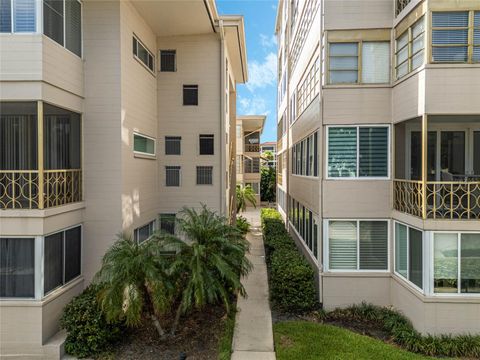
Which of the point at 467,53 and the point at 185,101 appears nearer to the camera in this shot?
the point at 467,53

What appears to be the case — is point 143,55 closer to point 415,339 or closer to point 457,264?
point 457,264

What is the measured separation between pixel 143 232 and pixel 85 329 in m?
4.46

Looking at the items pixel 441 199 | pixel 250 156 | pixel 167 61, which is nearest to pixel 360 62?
pixel 441 199

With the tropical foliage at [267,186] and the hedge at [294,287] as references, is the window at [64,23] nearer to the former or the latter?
the hedge at [294,287]

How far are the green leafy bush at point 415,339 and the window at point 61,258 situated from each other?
7.31 m

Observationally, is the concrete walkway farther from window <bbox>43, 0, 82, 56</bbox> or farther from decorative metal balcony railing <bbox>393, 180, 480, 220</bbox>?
window <bbox>43, 0, 82, 56</bbox>

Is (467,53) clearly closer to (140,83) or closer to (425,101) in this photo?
(425,101)

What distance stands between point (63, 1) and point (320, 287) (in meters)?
10.6

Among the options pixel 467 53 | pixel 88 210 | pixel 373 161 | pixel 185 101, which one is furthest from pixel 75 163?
pixel 467 53

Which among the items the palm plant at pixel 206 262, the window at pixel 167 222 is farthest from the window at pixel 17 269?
the window at pixel 167 222

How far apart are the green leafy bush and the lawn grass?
1.33 ft

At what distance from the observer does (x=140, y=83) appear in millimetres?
11609

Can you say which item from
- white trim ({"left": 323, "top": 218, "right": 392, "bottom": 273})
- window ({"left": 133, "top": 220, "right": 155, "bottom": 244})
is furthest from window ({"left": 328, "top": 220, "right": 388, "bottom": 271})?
window ({"left": 133, "top": 220, "right": 155, "bottom": 244})

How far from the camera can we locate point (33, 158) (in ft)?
28.1
